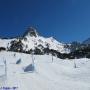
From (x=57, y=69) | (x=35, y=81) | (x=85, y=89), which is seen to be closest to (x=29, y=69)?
(x=57, y=69)

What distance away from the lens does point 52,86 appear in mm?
25406

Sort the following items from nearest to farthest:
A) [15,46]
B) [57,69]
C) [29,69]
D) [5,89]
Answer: [5,89] → [29,69] → [57,69] → [15,46]

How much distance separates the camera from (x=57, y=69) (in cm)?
4122

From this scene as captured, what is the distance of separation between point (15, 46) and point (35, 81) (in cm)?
12086

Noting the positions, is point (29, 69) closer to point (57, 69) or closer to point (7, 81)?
point (57, 69)

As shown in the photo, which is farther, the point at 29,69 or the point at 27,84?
the point at 29,69

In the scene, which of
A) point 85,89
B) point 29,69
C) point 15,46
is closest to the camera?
point 85,89

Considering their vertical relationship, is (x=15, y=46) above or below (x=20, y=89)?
above

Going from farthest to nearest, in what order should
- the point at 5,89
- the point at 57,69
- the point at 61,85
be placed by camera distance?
the point at 57,69, the point at 61,85, the point at 5,89

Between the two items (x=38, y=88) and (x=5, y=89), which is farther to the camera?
(x=38, y=88)

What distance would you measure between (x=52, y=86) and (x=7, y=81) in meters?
5.53

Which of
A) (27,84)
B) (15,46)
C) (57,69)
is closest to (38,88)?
(27,84)

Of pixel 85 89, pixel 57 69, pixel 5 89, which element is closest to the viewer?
pixel 5 89

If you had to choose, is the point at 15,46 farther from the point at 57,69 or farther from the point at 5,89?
the point at 5,89
